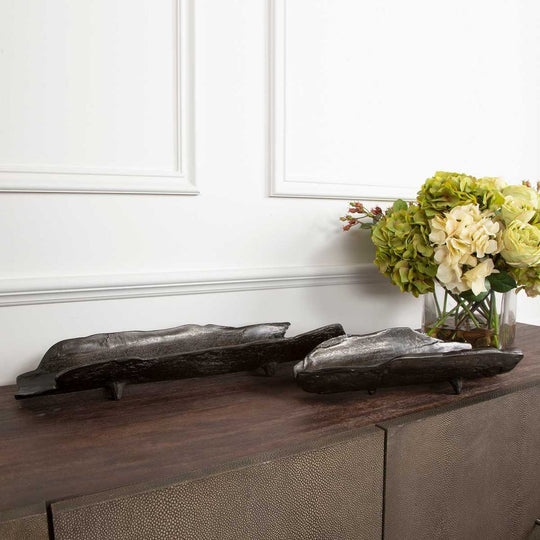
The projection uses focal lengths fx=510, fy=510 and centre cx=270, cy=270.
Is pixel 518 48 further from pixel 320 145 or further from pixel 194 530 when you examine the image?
pixel 194 530

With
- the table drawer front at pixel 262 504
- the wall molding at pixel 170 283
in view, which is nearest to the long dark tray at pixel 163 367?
the wall molding at pixel 170 283

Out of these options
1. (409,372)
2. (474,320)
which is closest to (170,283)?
(409,372)

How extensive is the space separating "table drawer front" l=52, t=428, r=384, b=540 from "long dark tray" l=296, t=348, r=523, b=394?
0.11 m

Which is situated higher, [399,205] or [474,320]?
[399,205]

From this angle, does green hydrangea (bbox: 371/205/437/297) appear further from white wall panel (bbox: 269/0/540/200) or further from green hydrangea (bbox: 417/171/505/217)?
white wall panel (bbox: 269/0/540/200)

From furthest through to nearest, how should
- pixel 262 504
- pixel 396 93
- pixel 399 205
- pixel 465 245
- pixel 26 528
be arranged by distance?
1. pixel 396 93
2. pixel 399 205
3. pixel 465 245
4. pixel 262 504
5. pixel 26 528

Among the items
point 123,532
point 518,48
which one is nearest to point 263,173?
point 123,532

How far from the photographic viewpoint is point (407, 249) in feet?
2.88

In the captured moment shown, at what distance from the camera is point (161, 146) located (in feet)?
2.85

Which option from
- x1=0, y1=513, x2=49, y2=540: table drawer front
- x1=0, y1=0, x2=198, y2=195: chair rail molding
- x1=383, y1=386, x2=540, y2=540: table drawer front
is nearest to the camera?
x1=0, y1=513, x2=49, y2=540: table drawer front

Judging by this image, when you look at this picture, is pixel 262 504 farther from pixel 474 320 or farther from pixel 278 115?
pixel 278 115

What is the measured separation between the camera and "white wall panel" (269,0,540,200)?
0.98 metres

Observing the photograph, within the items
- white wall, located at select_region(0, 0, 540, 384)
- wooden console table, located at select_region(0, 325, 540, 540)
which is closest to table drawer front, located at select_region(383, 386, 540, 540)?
wooden console table, located at select_region(0, 325, 540, 540)

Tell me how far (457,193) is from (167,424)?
0.57 meters
